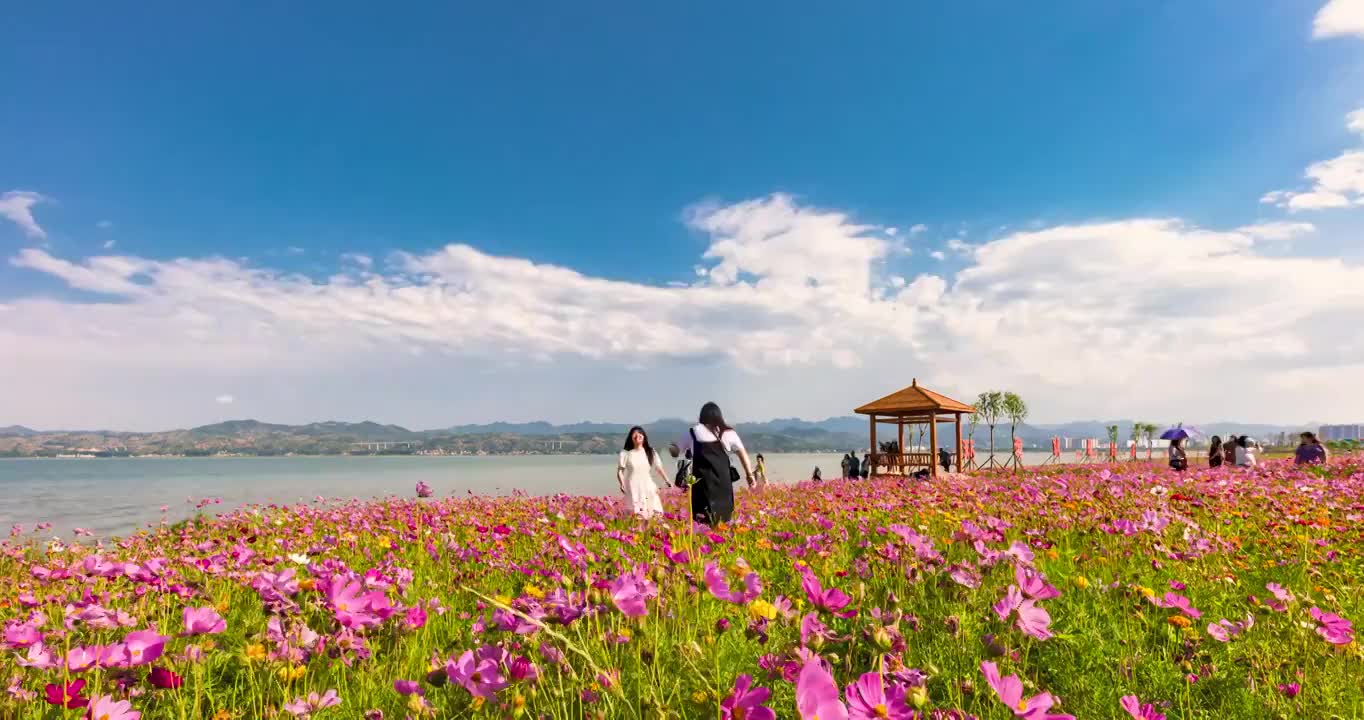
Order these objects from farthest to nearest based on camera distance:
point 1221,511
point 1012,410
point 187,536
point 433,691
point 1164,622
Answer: point 1012,410, point 187,536, point 1221,511, point 1164,622, point 433,691

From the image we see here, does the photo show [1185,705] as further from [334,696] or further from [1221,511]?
Result: [1221,511]

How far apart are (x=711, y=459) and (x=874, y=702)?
311 inches

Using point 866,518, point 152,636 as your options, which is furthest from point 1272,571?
point 152,636

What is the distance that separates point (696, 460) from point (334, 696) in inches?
286

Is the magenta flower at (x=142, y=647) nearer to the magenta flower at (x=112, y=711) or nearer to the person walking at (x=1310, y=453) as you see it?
the magenta flower at (x=112, y=711)

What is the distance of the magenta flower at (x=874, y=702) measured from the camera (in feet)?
4.13

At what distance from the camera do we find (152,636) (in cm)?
→ 186

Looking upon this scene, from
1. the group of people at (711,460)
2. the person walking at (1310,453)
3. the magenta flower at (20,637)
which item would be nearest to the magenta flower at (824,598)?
the magenta flower at (20,637)

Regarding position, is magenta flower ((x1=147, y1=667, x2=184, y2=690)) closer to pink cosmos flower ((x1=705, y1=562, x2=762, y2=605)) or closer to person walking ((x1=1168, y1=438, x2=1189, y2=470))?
pink cosmos flower ((x1=705, y1=562, x2=762, y2=605))

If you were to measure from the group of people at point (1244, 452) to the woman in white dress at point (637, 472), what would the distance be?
14.0 metres

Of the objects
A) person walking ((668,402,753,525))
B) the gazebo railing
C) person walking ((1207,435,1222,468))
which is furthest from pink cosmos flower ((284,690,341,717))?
person walking ((1207,435,1222,468))

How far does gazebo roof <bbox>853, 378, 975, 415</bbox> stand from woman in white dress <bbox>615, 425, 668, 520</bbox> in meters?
14.9

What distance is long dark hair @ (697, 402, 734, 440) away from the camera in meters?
9.44

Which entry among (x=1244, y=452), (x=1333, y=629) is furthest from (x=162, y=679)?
(x=1244, y=452)
